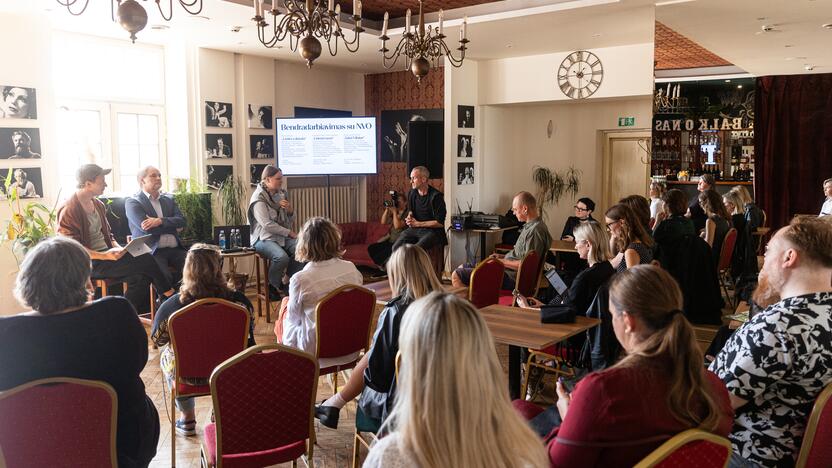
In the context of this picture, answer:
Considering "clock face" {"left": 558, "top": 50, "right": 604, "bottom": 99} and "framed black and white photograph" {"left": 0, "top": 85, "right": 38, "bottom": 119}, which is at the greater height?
"clock face" {"left": 558, "top": 50, "right": 604, "bottom": 99}

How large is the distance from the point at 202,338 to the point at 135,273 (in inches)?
117

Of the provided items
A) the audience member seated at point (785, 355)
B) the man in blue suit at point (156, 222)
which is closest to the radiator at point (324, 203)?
the man in blue suit at point (156, 222)

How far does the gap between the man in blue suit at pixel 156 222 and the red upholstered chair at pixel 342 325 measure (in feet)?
10.0

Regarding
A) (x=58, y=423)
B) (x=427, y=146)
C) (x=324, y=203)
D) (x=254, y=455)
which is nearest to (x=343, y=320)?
(x=254, y=455)

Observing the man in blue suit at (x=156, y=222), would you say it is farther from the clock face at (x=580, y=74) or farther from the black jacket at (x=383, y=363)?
the clock face at (x=580, y=74)

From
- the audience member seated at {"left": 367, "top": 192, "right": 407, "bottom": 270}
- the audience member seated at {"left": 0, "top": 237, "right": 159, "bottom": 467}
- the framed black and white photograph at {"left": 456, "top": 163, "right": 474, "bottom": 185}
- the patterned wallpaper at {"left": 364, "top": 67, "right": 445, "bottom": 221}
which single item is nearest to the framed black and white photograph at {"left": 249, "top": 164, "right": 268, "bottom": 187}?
the audience member seated at {"left": 367, "top": 192, "right": 407, "bottom": 270}

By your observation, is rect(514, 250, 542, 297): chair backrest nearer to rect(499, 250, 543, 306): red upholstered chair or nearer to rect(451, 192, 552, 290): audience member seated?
rect(499, 250, 543, 306): red upholstered chair

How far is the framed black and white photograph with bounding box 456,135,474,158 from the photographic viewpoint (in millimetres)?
9445

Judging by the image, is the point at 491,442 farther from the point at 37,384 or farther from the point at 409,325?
the point at 37,384

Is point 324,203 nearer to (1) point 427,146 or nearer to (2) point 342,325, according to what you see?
(1) point 427,146

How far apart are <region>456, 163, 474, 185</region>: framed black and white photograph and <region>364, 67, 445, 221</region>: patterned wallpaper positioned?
18.7 inches

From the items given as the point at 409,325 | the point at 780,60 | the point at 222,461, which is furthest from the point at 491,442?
the point at 780,60

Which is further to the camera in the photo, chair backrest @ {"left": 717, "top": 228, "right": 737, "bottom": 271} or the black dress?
chair backrest @ {"left": 717, "top": 228, "right": 737, "bottom": 271}

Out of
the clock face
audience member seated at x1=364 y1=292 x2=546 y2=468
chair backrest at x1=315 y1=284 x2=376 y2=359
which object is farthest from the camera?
the clock face
